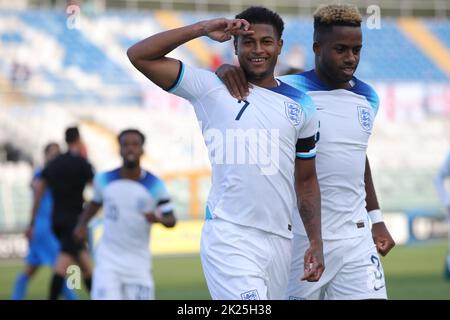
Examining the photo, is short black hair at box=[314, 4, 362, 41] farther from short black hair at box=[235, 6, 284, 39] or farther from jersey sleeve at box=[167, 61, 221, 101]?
jersey sleeve at box=[167, 61, 221, 101]

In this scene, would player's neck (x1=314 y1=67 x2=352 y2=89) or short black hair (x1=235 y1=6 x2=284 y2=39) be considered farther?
player's neck (x1=314 y1=67 x2=352 y2=89)

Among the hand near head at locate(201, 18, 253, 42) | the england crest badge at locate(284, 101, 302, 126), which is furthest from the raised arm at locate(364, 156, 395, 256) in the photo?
the hand near head at locate(201, 18, 253, 42)

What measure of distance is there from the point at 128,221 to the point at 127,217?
41 millimetres

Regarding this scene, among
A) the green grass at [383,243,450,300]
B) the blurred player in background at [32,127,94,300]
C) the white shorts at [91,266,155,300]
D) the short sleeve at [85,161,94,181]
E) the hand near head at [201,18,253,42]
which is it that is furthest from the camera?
the green grass at [383,243,450,300]

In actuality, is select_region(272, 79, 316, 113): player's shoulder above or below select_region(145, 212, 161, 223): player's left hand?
above

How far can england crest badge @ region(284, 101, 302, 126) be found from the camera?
572cm

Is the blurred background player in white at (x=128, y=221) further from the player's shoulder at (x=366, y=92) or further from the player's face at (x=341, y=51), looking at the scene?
the player's face at (x=341, y=51)

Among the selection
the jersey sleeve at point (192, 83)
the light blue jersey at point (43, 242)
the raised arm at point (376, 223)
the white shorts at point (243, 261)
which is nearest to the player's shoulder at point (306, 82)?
the raised arm at point (376, 223)

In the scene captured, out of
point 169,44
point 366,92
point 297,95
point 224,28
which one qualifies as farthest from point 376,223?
point 169,44

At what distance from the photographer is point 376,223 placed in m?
6.76

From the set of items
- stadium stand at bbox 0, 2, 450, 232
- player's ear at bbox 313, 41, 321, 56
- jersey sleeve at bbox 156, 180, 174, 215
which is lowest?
jersey sleeve at bbox 156, 180, 174, 215

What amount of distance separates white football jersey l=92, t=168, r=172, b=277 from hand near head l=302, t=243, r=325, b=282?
14.5 feet
